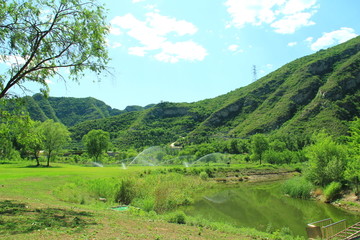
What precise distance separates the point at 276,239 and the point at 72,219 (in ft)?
36.8

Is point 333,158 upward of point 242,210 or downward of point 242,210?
upward

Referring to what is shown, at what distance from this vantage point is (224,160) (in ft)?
314

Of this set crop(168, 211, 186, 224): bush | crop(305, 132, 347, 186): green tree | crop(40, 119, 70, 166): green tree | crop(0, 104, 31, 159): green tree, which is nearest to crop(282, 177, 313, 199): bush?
crop(305, 132, 347, 186): green tree

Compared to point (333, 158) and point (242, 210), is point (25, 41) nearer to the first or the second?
point (242, 210)

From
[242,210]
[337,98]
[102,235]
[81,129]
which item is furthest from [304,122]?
[81,129]

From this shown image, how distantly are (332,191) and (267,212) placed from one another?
11724mm

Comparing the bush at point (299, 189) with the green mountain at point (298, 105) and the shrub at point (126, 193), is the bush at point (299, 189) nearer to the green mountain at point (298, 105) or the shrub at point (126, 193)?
the shrub at point (126, 193)

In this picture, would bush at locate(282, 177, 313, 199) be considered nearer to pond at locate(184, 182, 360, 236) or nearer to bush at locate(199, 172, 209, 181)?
pond at locate(184, 182, 360, 236)

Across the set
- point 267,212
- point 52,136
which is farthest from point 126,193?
point 52,136

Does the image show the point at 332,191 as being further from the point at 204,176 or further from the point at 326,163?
the point at 204,176

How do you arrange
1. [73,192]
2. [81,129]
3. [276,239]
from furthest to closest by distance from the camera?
[81,129], [73,192], [276,239]

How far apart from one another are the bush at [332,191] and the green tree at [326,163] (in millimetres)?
1567

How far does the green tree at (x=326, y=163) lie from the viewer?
35.1 meters

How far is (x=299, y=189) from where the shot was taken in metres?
37.5
